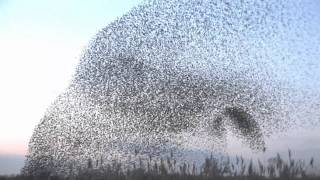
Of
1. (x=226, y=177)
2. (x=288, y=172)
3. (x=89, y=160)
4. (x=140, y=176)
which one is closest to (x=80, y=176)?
(x=89, y=160)

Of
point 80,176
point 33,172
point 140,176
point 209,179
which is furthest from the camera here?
point 33,172

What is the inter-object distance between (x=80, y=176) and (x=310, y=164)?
49.7ft

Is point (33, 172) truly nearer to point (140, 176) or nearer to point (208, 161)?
point (140, 176)

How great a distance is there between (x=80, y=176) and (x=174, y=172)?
20.8 ft

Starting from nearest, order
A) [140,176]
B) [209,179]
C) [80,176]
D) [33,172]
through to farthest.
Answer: [209,179] → [140,176] → [80,176] → [33,172]

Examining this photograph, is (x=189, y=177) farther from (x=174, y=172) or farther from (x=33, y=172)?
(x=33, y=172)

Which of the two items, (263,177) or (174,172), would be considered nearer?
(263,177)

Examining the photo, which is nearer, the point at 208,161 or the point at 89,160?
the point at 208,161

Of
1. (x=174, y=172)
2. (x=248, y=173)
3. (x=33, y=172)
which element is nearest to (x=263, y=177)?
(x=248, y=173)

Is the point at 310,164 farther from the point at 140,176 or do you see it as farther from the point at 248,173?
the point at 140,176

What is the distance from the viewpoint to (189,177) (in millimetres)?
37625

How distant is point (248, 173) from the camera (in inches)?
1496

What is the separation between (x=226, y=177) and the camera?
36.7m

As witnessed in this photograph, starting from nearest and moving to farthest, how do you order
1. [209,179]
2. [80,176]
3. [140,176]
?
[209,179]
[140,176]
[80,176]
